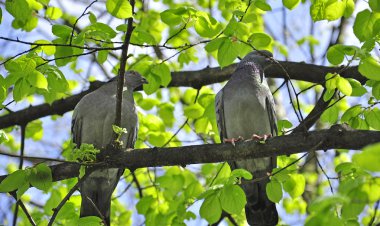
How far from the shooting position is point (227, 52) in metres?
4.31

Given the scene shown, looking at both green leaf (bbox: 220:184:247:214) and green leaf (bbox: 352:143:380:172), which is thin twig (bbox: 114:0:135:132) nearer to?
green leaf (bbox: 220:184:247:214)

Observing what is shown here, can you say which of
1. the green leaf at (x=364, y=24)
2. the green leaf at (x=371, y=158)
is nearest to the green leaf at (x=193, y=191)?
the green leaf at (x=364, y=24)

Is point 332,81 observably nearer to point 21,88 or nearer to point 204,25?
point 204,25

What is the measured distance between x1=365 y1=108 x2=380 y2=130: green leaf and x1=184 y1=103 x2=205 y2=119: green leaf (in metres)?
2.24

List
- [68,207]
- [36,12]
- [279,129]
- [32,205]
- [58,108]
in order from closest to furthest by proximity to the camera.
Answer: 1. [68,207]
2. [279,129]
3. [36,12]
4. [58,108]
5. [32,205]

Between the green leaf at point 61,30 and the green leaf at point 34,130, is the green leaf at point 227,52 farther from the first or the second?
the green leaf at point 34,130

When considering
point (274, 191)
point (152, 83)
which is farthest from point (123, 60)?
point (274, 191)

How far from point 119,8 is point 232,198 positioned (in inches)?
58.1

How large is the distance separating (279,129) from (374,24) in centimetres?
185

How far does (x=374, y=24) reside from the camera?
12.3 feet

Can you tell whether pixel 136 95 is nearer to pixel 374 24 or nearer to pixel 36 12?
pixel 36 12

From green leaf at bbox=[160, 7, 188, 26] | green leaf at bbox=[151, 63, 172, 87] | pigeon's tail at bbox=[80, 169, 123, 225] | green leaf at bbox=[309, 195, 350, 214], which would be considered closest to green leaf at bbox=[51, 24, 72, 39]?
green leaf at bbox=[160, 7, 188, 26]

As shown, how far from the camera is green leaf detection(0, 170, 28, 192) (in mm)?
4008

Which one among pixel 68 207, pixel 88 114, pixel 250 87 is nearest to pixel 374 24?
pixel 250 87
